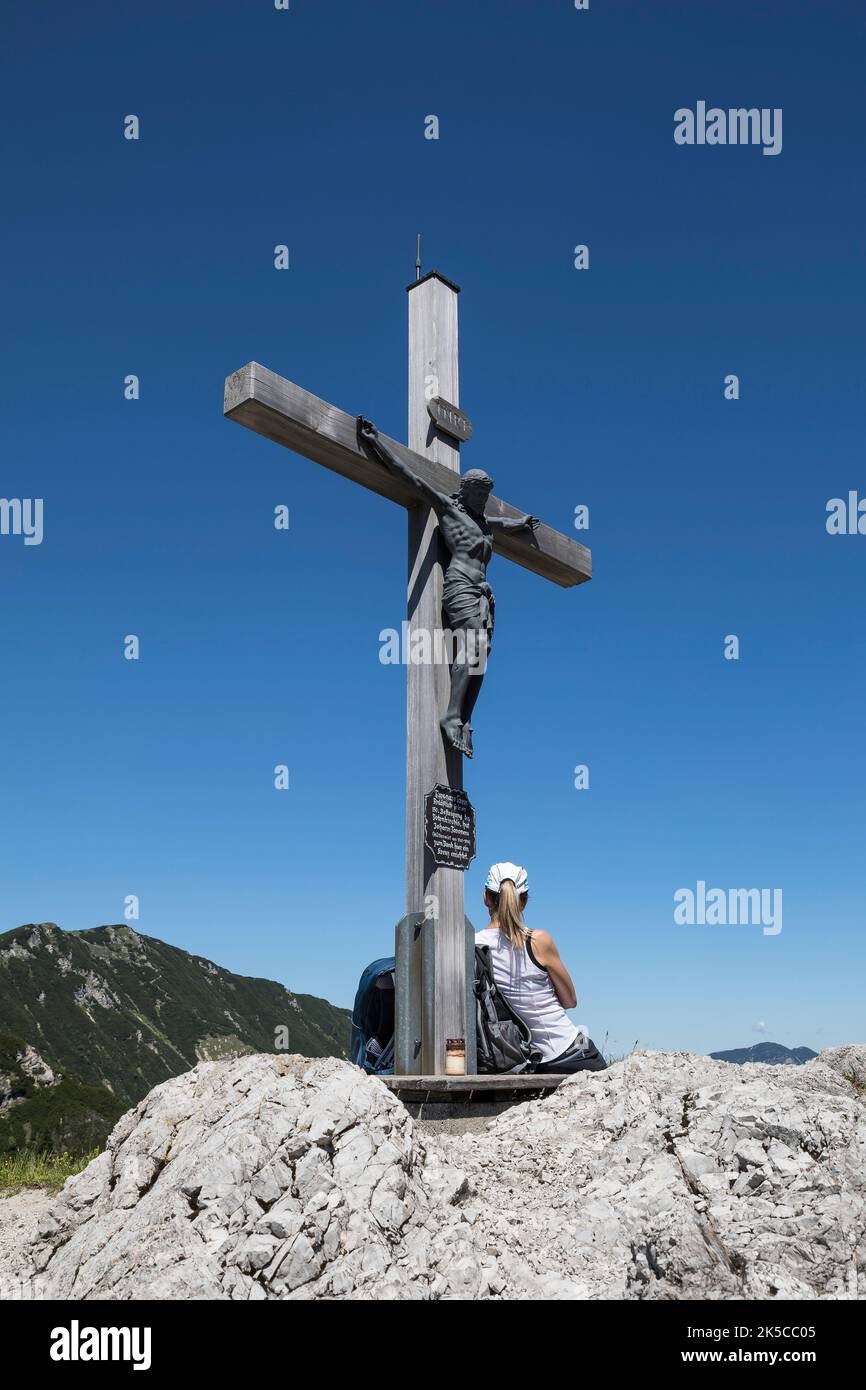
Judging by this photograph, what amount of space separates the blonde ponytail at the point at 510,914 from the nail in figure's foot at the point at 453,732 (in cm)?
86

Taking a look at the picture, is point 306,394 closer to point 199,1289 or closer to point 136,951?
point 199,1289

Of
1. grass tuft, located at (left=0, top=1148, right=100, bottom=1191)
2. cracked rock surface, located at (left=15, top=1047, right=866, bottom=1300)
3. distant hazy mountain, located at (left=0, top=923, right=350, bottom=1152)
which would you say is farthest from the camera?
distant hazy mountain, located at (left=0, top=923, right=350, bottom=1152)

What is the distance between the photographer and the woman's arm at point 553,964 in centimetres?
603

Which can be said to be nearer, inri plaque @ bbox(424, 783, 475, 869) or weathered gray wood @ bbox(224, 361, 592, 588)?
weathered gray wood @ bbox(224, 361, 592, 588)

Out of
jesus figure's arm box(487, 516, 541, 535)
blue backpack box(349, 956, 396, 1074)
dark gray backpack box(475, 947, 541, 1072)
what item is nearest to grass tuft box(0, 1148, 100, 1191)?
blue backpack box(349, 956, 396, 1074)

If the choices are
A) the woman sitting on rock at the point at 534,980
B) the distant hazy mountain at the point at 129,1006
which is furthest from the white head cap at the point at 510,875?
the distant hazy mountain at the point at 129,1006

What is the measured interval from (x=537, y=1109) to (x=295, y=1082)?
1.44 m

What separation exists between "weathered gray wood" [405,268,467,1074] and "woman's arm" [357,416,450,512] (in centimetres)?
13

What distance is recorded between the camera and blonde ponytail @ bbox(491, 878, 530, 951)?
20.2ft

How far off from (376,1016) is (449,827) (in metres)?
1.24

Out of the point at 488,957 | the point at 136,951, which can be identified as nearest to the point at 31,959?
the point at 136,951

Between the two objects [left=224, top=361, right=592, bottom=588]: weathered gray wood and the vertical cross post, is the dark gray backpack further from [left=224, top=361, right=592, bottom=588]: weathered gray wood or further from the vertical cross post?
[left=224, top=361, right=592, bottom=588]: weathered gray wood

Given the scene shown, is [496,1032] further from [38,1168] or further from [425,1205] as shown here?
[425,1205]

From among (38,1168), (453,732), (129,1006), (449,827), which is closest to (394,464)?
(453,732)
